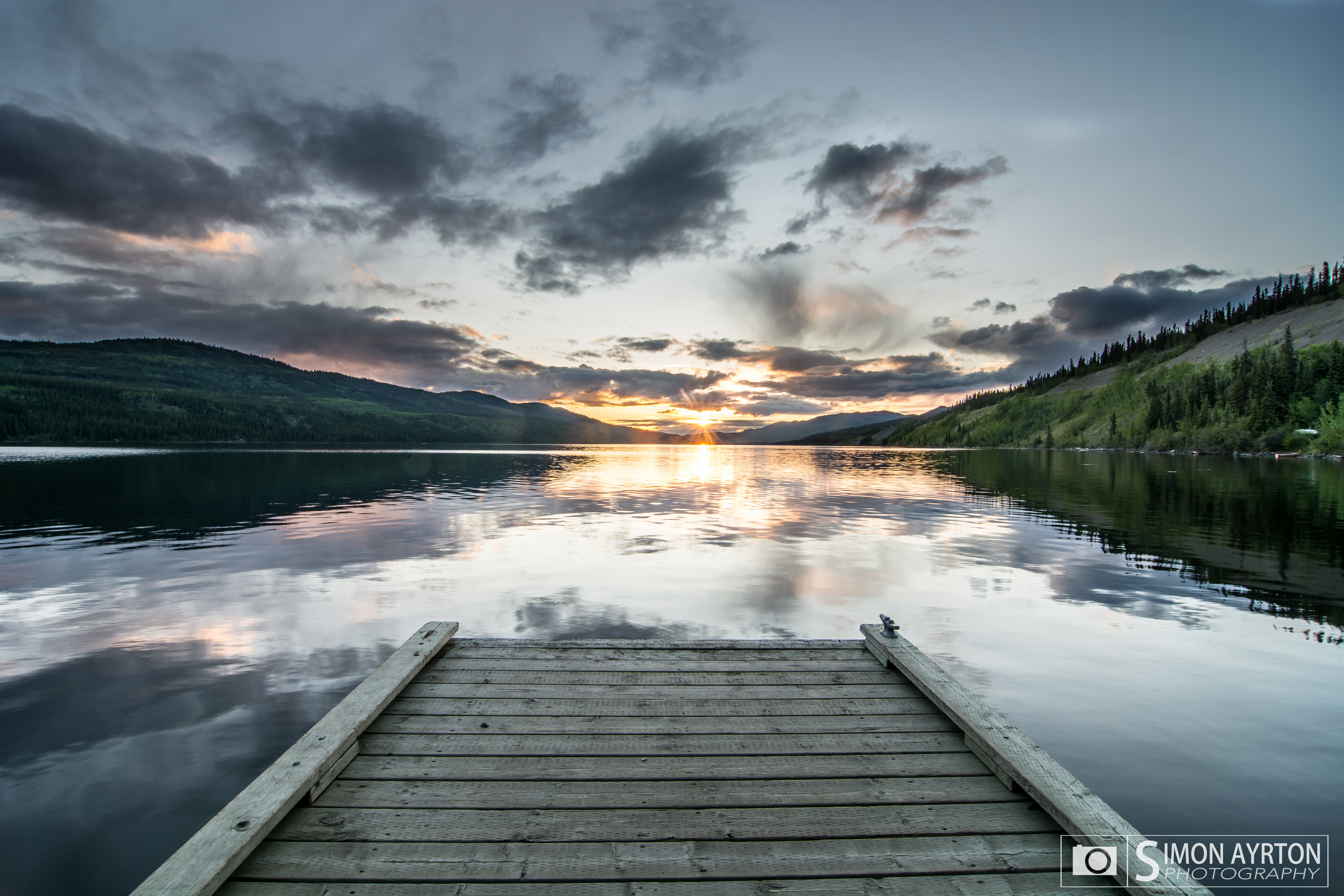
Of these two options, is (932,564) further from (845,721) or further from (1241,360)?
(1241,360)

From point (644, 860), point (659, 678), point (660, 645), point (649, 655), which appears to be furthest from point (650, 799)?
point (660, 645)

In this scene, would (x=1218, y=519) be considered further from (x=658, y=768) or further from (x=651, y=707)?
(x=658, y=768)

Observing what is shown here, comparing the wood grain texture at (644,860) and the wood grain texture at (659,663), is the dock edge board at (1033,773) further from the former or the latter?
the wood grain texture at (659,663)

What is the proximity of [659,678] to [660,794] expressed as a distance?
2.84 m

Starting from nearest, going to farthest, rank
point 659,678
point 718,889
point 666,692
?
point 718,889 < point 666,692 < point 659,678

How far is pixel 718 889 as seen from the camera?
432 cm

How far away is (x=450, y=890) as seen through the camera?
421 centimetres

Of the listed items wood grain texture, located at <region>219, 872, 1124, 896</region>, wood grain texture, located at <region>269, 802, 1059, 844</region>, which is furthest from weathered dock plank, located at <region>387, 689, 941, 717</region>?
wood grain texture, located at <region>219, 872, 1124, 896</region>

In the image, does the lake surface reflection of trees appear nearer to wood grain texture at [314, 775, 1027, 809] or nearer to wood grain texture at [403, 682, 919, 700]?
wood grain texture at [403, 682, 919, 700]

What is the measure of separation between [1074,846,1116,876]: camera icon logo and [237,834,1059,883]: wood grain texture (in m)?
0.14

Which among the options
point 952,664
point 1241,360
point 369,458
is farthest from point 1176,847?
point 1241,360

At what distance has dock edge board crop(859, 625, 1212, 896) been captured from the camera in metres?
4.37

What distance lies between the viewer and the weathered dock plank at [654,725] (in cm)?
666

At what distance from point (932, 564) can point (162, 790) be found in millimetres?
20245
